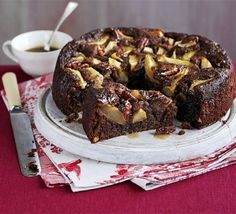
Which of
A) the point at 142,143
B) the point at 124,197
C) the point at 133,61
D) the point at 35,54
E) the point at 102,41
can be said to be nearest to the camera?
the point at 124,197

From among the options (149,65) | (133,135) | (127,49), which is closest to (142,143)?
(133,135)

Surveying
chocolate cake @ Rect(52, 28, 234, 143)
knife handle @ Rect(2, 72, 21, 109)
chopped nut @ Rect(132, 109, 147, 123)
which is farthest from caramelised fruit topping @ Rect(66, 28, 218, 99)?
knife handle @ Rect(2, 72, 21, 109)

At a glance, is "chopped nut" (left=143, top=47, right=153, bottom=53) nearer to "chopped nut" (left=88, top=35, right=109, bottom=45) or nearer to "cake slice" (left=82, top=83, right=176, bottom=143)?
"chopped nut" (left=88, top=35, right=109, bottom=45)

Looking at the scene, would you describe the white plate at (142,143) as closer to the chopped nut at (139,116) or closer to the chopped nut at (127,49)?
the chopped nut at (139,116)

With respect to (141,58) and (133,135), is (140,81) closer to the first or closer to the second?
(141,58)

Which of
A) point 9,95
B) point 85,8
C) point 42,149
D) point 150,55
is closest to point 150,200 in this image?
point 42,149

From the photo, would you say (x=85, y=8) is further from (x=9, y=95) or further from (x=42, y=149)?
(x=42, y=149)
